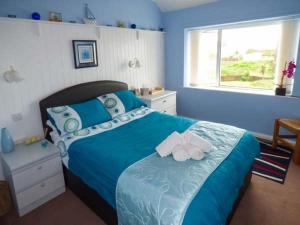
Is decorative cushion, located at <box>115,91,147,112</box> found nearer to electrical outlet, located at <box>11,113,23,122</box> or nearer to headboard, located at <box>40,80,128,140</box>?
headboard, located at <box>40,80,128,140</box>

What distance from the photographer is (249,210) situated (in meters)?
2.00

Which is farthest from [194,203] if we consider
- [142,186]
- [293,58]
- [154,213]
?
[293,58]

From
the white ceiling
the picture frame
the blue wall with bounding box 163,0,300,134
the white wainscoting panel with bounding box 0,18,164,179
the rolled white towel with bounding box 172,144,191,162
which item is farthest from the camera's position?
the white ceiling

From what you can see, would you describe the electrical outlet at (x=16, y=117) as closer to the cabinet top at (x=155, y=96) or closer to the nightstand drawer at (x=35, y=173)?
the nightstand drawer at (x=35, y=173)

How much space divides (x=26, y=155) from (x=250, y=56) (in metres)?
3.61

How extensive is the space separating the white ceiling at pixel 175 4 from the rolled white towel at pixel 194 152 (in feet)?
9.31

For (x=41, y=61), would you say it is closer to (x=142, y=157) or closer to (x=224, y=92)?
(x=142, y=157)

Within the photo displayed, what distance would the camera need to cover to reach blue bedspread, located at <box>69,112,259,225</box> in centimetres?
134

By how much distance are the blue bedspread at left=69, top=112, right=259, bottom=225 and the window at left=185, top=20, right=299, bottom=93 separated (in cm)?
184

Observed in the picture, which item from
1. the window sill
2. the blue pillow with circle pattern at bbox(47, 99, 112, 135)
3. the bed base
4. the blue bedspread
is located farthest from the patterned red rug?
the blue pillow with circle pattern at bbox(47, 99, 112, 135)

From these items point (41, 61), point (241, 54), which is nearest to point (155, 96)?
point (241, 54)

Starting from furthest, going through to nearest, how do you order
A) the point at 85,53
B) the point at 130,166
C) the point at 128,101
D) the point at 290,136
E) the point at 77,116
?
the point at 290,136
the point at 128,101
the point at 85,53
the point at 77,116
the point at 130,166

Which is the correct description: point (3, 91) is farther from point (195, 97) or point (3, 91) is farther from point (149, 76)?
point (195, 97)

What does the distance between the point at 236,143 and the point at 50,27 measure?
2.41m
